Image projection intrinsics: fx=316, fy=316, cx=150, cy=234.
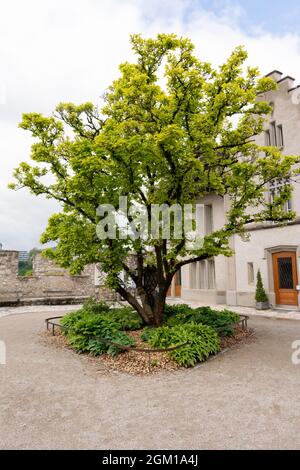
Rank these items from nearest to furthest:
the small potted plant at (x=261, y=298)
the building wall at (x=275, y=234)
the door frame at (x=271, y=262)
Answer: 1. the building wall at (x=275, y=234)
2. the door frame at (x=271, y=262)
3. the small potted plant at (x=261, y=298)

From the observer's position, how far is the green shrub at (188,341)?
303 inches

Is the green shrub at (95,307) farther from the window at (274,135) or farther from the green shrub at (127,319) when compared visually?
the window at (274,135)

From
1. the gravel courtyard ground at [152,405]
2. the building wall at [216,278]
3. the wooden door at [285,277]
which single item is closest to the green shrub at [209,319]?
the gravel courtyard ground at [152,405]

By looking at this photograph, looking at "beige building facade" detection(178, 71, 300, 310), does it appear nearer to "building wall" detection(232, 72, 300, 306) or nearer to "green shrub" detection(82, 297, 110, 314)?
"building wall" detection(232, 72, 300, 306)

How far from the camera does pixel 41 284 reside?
70.2 ft

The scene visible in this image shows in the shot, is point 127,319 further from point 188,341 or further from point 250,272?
point 250,272

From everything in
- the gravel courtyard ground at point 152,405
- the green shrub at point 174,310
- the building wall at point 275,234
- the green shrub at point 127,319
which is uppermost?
the building wall at point 275,234

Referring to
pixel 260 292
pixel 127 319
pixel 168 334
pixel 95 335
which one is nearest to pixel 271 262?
pixel 260 292

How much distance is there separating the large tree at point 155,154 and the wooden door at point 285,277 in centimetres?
671

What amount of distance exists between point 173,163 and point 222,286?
42.8 ft

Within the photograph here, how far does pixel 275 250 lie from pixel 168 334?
10690mm

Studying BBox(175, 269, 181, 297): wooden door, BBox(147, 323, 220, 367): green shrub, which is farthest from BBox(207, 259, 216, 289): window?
BBox(147, 323, 220, 367): green shrub
